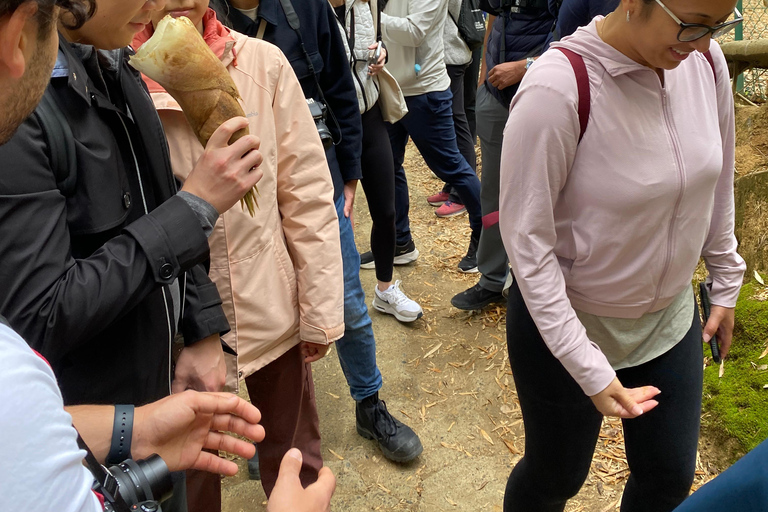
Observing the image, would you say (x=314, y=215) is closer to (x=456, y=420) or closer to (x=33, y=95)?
(x=33, y=95)

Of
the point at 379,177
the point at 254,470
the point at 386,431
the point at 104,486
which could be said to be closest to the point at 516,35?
the point at 379,177

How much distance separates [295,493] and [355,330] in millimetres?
1828

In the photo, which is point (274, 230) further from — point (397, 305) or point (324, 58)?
point (397, 305)

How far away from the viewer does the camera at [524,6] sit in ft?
11.6

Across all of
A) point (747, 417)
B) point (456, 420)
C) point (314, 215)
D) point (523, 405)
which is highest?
point (314, 215)

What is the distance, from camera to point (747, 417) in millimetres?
2998

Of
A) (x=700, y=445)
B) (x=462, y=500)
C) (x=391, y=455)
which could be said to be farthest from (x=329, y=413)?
(x=700, y=445)

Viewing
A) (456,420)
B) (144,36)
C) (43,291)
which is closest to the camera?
(43,291)

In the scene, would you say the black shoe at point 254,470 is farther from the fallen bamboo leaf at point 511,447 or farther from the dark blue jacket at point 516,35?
the dark blue jacket at point 516,35

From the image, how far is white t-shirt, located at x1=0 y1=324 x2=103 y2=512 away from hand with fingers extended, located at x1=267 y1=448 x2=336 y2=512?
496 millimetres

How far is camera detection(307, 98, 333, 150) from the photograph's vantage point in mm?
2693

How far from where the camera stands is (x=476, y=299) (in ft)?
14.5

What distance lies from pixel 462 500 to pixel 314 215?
1626 mm

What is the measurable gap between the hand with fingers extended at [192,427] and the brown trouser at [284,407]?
790mm
